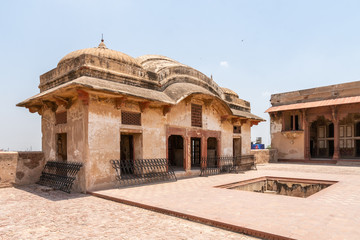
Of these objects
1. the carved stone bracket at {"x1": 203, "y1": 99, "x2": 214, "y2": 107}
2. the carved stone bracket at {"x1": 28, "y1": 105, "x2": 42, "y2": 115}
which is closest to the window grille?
the carved stone bracket at {"x1": 203, "y1": 99, "x2": 214, "y2": 107}

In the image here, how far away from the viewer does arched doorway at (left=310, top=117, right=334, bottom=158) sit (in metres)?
24.4

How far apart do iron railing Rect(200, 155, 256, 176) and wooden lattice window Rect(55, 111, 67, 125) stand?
6470mm

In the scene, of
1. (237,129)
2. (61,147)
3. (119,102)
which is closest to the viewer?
(119,102)

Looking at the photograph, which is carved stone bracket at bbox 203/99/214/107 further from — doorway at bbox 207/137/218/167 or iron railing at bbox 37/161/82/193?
iron railing at bbox 37/161/82/193

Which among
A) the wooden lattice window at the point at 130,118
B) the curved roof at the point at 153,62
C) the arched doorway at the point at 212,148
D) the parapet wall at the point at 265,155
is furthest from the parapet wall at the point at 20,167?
the parapet wall at the point at 265,155

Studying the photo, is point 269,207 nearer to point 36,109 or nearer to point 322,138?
point 36,109

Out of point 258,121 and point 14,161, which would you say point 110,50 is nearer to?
point 14,161

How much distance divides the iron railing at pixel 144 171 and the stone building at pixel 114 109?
0.24 meters

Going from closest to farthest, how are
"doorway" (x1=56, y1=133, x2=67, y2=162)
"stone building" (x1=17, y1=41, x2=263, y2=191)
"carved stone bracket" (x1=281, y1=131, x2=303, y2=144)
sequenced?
"stone building" (x1=17, y1=41, x2=263, y2=191), "doorway" (x1=56, y1=133, x2=67, y2=162), "carved stone bracket" (x1=281, y1=131, x2=303, y2=144)

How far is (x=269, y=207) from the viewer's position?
20.3 ft

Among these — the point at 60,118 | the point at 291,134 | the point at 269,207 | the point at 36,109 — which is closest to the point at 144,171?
the point at 60,118

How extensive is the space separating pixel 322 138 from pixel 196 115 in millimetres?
17361

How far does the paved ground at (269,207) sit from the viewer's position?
4.64 metres

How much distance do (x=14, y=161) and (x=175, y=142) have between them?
341 inches
